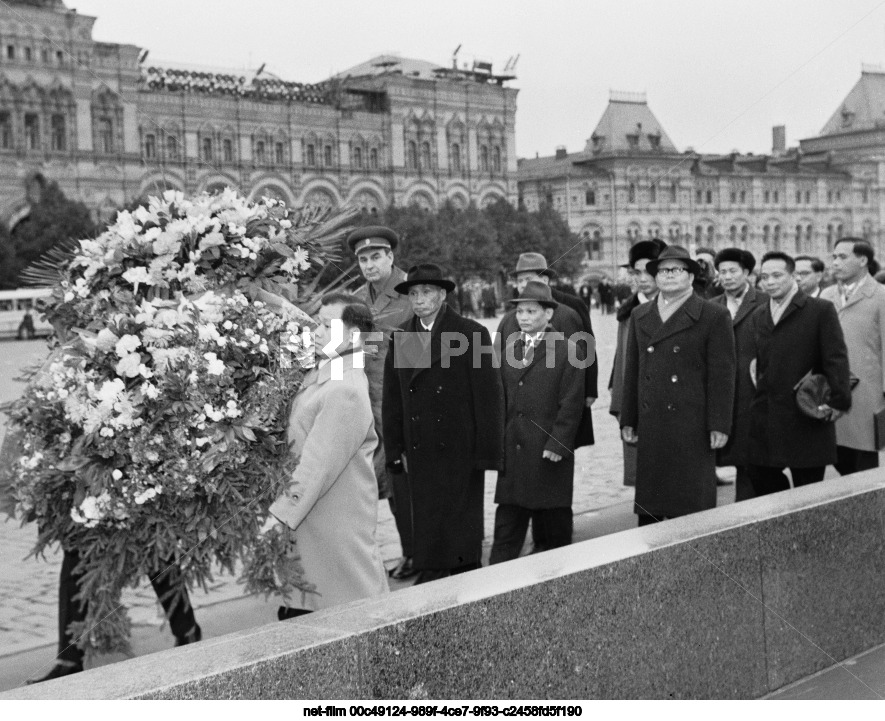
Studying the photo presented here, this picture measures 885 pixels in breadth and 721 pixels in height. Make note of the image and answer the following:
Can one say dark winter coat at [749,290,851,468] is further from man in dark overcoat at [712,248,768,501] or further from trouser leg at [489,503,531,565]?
trouser leg at [489,503,531,565]

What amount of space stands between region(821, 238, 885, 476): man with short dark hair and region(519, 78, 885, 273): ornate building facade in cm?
1191

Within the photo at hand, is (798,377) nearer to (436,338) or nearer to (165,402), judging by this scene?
(436,338)

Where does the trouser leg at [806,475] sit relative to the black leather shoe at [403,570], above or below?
above

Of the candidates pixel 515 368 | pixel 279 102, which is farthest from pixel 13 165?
pixel 515 368

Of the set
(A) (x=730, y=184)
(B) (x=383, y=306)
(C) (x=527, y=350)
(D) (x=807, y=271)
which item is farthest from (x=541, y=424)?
(A) (x=730, y=184)

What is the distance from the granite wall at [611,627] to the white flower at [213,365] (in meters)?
0.95

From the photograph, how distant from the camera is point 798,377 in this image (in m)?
6.22

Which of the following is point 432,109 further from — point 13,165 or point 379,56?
point 13,165

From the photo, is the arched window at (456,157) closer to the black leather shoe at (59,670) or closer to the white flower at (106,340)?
the black leather shoe at (59,670)

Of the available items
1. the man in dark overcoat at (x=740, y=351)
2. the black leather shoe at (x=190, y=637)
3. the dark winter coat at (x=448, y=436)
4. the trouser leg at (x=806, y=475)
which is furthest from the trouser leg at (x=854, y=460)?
the black leather shoe at (x=190, y=637)

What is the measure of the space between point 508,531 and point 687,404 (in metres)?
1.03

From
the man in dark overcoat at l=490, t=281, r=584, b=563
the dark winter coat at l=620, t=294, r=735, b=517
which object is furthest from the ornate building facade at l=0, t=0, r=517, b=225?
the dark winter coat at l=620, t=294, r=735, b=517

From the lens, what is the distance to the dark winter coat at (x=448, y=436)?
18.1 feet
